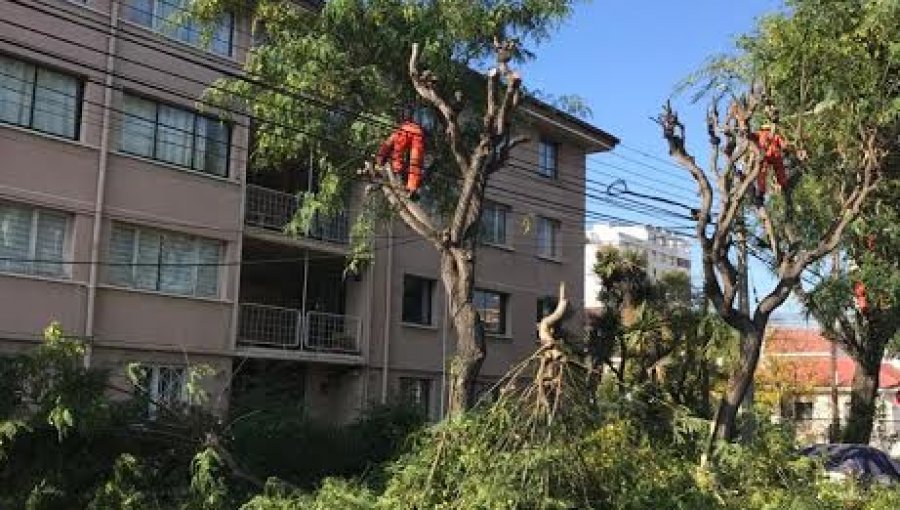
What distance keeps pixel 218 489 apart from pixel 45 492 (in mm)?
1739

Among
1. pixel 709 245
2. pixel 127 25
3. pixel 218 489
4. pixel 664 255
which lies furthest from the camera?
pixel 664 255

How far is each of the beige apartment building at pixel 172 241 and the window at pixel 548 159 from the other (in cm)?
378

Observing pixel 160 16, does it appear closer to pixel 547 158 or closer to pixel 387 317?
pixel 387 317

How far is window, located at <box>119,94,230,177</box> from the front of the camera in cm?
2244

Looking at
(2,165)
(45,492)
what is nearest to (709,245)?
(45,492)

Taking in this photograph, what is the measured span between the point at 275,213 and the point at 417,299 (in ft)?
19.5

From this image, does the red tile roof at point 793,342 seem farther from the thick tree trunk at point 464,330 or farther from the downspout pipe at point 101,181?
the thick tree trunk at point 464,330

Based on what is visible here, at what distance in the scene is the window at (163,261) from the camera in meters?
22.1

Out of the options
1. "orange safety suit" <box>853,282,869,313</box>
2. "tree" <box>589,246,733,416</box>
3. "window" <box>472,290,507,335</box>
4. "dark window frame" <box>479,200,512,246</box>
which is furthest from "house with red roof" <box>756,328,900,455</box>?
"orange safety suit" <box>853,282,869,313</box>

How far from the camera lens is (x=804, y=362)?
55.2 m

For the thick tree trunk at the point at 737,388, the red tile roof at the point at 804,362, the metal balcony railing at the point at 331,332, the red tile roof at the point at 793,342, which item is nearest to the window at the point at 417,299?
the metal balcony railing at the point at 331,332

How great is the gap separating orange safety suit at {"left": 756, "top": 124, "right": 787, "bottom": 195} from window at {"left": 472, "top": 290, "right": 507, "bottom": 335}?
18.2 m

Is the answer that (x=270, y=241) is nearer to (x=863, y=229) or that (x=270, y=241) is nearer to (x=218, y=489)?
(x=863, y=229)

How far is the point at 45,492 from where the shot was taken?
10.9 meters
